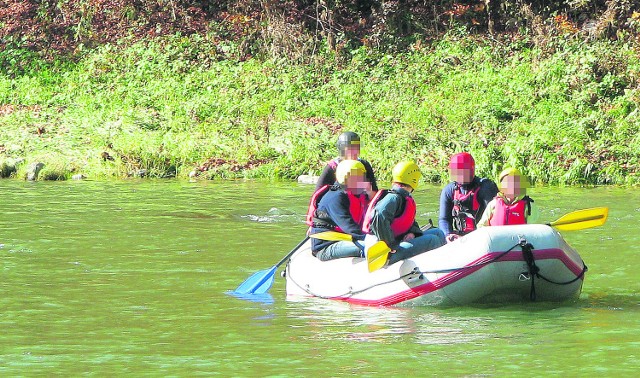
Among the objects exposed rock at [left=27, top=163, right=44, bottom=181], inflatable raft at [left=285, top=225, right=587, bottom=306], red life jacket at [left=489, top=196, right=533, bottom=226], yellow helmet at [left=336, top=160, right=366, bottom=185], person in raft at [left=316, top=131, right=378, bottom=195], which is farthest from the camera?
exposed rock at [left=27, top=163, right=44, bottom=181]

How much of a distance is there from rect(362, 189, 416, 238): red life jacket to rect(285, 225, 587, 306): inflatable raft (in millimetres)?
251

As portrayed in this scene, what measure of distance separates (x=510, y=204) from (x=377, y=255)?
3.77 ft

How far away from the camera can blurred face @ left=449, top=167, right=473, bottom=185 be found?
857 centimetres

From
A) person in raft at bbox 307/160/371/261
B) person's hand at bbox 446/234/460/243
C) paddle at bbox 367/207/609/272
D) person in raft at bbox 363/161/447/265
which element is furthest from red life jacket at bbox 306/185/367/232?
paddle at bbox 367/207/609/272

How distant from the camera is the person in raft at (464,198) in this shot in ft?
28.2

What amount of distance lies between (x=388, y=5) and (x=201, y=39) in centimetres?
403

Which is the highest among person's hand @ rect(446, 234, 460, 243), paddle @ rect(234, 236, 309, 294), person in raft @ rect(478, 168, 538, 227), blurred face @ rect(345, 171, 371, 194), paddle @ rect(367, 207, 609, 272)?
blurred face @ rect(345, 171, 371, 194)

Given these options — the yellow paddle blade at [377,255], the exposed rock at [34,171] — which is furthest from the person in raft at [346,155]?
the exposed rock at [34,171]

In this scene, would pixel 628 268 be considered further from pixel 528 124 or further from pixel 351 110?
pixel 351 110

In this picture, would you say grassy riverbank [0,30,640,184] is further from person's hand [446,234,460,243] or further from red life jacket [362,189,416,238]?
red life jacket [362,189,416,238]

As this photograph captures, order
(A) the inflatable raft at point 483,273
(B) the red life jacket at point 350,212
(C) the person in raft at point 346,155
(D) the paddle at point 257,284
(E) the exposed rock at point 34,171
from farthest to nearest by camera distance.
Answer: (E) the exposed rock at point 34,171 → (C) the person in raft at point 346,155 → (D) the paddle at point 257,284 → (B) the red life jacket at point 350,212 → (A) the inflatable raft at point 483,273

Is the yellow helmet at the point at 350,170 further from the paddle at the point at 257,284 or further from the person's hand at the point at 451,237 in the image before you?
the paddle at the point at 257,284

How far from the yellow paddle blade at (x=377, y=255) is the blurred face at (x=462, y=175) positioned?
128 centimetres

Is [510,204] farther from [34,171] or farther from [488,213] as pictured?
[34,171]
